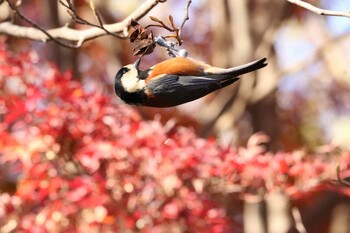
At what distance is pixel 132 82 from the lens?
7.31 ft

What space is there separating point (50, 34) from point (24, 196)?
1557 millimetres

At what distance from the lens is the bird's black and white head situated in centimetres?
218

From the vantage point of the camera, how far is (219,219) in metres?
4.45

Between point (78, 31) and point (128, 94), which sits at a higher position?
point (128, 94)

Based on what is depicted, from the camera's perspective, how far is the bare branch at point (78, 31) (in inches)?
104

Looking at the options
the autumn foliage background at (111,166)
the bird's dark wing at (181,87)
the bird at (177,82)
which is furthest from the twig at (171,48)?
the autumn foliage background at (111,166)

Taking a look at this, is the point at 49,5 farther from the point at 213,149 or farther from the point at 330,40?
the point at 330,40

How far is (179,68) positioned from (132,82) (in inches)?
6.5

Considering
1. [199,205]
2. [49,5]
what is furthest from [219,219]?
[49,5]

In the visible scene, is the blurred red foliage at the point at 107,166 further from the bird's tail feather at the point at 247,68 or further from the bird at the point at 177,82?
the bird's tail feather at the point at 247,68

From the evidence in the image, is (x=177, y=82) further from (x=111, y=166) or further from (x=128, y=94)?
(x=111, y=166)

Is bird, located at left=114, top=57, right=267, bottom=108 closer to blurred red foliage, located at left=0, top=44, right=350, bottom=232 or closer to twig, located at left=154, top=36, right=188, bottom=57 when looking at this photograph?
twig, located at left=154, top=36, right=188, bottom=57

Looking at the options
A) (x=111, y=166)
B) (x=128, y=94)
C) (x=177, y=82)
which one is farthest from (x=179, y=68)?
(x=111, y=166)

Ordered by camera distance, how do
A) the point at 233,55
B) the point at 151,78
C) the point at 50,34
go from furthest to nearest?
the point at 233,55
the point at 50,34
the point at 151,78
